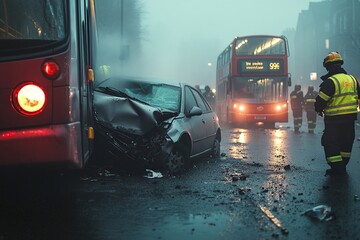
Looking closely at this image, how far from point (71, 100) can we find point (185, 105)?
359 centimetres

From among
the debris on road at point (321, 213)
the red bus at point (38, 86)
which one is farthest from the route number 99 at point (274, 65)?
the red bus at point (38, 86)

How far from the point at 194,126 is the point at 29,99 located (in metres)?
3.91

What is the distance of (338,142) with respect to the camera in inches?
291

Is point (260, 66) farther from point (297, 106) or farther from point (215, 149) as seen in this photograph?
point (215, 149)

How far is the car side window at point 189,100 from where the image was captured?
774cm

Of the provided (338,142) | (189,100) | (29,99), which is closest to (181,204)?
(29,99)

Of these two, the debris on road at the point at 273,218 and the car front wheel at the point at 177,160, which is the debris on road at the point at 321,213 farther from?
the car front wheel at the point at 177,160

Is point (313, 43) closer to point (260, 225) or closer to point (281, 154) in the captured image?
point (281, 154)

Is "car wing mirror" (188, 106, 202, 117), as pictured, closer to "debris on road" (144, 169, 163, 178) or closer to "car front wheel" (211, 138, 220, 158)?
"debris on road" (144, 169, 163, 178)

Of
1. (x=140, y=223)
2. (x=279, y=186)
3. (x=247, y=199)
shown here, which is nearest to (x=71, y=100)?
(x=140, y=223)

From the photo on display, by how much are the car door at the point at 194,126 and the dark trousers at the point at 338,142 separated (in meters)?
1.97

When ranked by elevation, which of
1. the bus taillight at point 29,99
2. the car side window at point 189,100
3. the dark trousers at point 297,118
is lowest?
the dark trousers at point 297,118

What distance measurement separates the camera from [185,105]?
7688mm

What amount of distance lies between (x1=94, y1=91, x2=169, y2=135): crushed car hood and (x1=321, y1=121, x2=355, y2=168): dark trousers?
2.65 m
